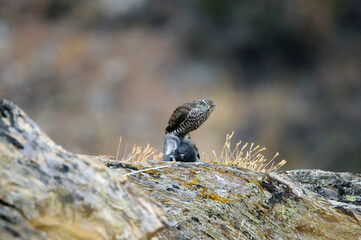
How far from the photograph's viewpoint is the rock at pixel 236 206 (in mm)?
3371

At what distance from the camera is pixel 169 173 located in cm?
404

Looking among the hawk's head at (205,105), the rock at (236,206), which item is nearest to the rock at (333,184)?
the rock at (236,206)

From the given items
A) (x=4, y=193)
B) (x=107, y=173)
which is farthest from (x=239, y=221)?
(x=4, y=193)

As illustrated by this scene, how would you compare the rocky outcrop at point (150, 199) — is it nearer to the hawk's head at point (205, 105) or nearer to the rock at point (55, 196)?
the rock at point (55, 196)

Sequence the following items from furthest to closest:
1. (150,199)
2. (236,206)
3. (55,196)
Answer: (236,206) < (150,199) < (55,196)

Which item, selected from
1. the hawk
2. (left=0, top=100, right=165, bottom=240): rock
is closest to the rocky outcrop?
(left=0, top=100, right=165, bottom=240): rock

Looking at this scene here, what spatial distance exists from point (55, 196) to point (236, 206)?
2259mm

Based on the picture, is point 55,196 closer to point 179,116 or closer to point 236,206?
point 236,206

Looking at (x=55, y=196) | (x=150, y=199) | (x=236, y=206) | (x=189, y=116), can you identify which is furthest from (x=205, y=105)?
(x=55, y=196)

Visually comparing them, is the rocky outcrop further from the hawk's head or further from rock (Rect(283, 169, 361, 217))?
the hawk's head

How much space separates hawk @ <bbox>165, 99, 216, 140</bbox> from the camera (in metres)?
5.42

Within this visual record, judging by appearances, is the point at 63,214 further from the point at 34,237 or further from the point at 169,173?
the point at 169,173

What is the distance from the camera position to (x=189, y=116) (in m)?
5.41

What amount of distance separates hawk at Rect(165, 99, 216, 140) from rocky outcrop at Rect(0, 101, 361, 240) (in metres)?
1.08
